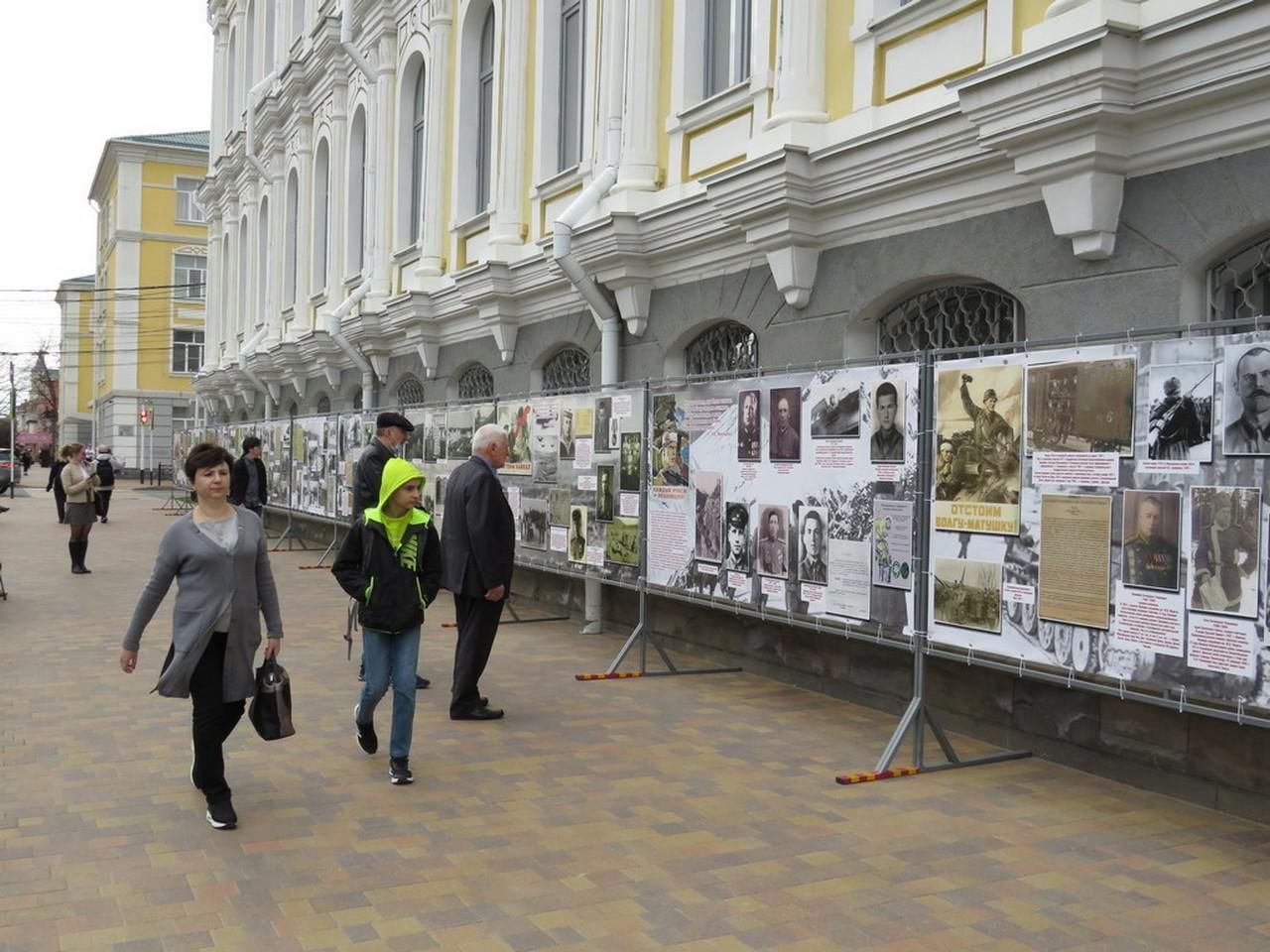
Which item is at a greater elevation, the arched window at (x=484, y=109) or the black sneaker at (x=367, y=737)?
the arched window at (x=484, y=109)

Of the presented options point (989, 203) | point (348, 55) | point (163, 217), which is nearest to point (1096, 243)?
point (989, 203)

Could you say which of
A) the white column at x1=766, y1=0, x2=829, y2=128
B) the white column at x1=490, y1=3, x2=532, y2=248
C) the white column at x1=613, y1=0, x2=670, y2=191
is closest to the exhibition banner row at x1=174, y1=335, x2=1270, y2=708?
the white column at x1=766, y1=0, x2=829, y2=128

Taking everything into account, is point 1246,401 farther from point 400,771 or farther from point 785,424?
point 400,771

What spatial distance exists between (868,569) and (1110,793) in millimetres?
1547

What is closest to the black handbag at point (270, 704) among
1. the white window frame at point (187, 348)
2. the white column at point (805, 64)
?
the white column at point (805, 64)

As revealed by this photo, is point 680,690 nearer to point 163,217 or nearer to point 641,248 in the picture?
point 641,248

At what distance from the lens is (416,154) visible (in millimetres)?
17797

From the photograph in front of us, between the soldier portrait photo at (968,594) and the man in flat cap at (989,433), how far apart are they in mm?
413

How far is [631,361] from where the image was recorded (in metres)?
11.3

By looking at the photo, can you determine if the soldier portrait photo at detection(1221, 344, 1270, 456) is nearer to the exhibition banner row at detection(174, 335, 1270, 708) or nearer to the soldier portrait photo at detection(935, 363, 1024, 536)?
the exhibition banner row at detection(174, 335, 1270, 708)

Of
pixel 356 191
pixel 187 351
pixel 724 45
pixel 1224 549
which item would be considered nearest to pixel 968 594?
pixel 1224 549

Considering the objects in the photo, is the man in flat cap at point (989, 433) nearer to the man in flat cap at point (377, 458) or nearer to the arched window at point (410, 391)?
the man in flat cap at point (377, 458)

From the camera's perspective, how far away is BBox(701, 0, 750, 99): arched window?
10258 mm

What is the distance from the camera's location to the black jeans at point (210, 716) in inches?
203
